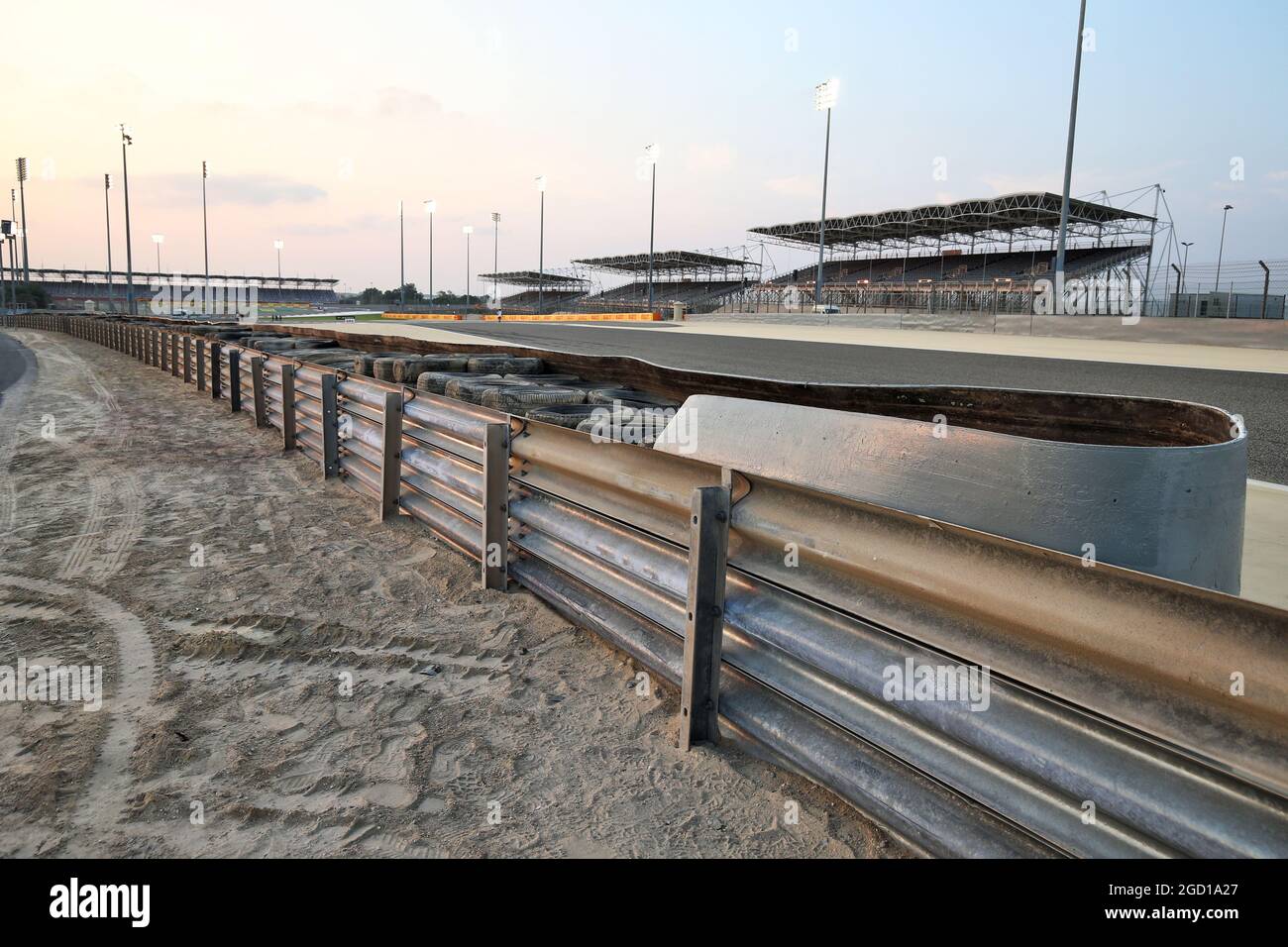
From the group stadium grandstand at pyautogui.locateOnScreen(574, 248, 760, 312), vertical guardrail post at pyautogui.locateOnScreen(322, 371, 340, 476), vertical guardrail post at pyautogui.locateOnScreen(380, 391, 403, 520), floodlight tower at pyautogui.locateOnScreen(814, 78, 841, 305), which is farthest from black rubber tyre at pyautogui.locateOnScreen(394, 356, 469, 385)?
stadium grandstand at pyautogui.locateOnScreen(574, 248, 760, 312)

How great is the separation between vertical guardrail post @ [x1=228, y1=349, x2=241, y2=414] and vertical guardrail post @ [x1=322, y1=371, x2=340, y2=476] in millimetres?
5642

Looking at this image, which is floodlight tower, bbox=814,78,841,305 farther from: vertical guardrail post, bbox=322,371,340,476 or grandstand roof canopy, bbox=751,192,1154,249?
vertical guardrail post, bbox=322,371,340,476

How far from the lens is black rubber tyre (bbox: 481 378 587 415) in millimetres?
6461

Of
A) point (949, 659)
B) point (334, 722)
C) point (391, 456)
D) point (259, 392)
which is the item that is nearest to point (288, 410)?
→ point (259, 392)

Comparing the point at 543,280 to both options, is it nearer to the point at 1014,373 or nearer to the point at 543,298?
the point at 543,298

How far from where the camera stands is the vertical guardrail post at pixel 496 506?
4594 millimetres

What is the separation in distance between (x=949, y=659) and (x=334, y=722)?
2316mm

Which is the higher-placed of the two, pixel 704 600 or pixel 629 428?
pixel 629 428

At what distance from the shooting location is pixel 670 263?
275 ft

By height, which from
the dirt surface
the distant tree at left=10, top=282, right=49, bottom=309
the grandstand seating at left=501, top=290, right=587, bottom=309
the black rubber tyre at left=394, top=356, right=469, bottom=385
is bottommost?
the dirt surface

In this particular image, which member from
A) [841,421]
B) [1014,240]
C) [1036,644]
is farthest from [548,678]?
[1014,240]
